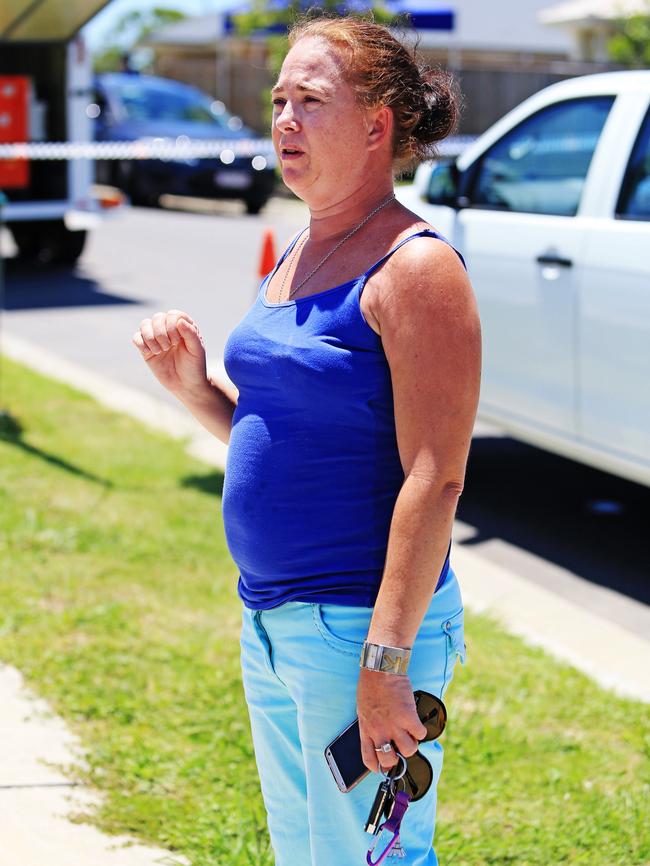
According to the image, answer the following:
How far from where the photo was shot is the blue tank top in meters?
1.93

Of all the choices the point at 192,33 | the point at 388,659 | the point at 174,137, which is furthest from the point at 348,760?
the point at 192,33

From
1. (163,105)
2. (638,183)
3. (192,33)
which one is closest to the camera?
(638,183)

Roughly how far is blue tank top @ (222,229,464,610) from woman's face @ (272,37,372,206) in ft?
0.58

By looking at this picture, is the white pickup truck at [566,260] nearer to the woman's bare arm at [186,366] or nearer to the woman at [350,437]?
the woman's bare arm at [186,366]

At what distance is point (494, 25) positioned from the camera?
31703mm

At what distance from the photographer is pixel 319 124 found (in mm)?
1987

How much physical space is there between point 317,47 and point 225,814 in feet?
6.18

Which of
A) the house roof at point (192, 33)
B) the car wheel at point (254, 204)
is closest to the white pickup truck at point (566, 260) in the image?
the car wheel at point (254, 204)

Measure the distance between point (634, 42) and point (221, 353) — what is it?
1576 cm

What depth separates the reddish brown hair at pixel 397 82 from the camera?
1.99 metres

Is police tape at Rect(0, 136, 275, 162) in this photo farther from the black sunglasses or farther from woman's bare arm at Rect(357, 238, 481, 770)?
the black sunglasses

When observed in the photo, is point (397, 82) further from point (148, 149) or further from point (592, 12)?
point (592, 12)

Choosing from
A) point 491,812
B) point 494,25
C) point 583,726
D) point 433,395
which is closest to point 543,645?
point 583,726

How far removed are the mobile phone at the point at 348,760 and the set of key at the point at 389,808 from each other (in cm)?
4
